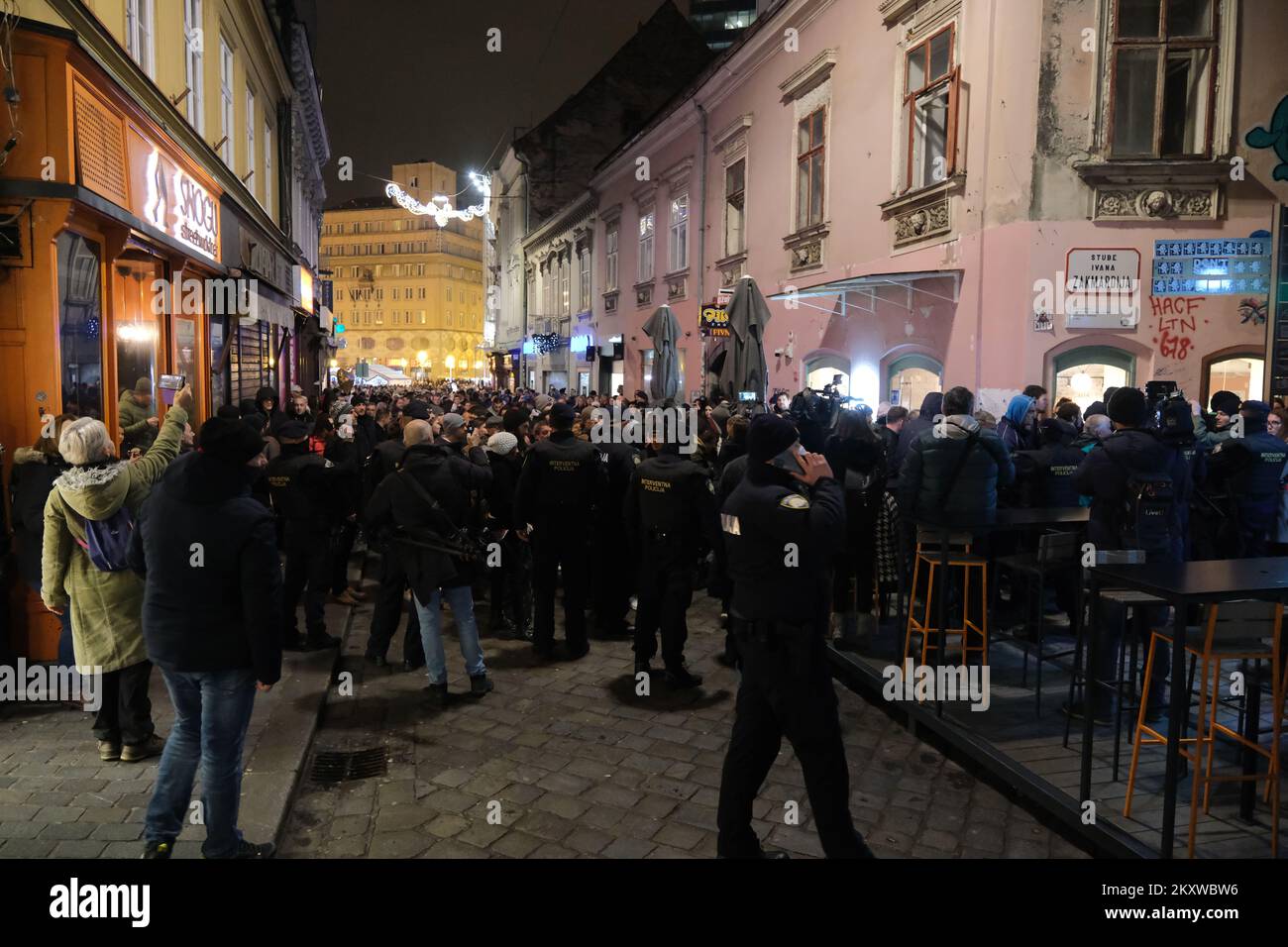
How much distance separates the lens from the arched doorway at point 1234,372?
34.1ft

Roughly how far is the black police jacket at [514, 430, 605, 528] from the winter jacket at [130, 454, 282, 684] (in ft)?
10.8

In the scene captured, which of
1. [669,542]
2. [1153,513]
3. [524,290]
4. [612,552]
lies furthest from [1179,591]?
[524,290]

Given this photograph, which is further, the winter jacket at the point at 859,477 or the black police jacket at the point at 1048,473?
the black police jacket at the point at 1048,473

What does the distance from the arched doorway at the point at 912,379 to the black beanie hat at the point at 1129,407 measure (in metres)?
6.86

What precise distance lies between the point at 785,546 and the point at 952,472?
2.78 metres

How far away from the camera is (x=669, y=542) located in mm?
6293

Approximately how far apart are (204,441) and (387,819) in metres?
2.13

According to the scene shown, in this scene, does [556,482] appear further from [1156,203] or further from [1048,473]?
[1156,203]

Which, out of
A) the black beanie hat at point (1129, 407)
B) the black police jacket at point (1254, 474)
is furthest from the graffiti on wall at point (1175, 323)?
the black beanie hat at point (1129, 407)

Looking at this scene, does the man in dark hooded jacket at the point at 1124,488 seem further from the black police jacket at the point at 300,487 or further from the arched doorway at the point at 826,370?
the arched doorway at the point at 826,370

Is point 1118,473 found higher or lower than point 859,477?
higher

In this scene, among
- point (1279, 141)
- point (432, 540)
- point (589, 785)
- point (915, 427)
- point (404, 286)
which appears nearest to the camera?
point (589, 785)
